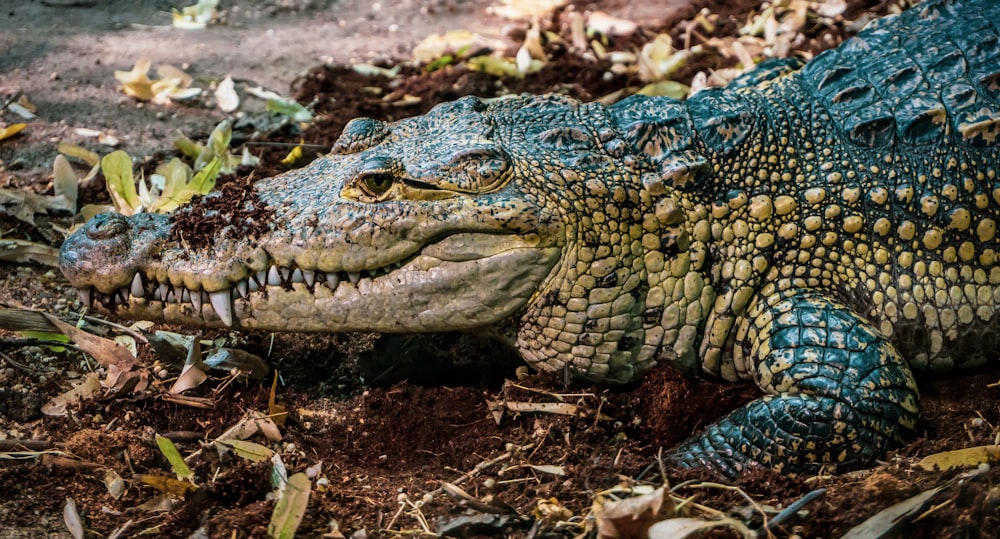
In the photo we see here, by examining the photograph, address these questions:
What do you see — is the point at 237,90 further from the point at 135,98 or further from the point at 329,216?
the point at 329,216

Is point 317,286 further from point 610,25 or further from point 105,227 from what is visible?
point 610,25

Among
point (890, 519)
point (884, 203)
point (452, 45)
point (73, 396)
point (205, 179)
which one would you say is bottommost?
point (73, 396)

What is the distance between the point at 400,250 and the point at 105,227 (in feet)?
3.47

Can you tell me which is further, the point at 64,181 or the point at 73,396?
the point at 64,181

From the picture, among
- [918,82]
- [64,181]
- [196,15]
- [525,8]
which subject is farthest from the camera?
[525,8]

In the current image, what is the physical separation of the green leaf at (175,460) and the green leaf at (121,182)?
1.93 m

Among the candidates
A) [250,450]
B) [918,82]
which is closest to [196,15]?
[250,450]

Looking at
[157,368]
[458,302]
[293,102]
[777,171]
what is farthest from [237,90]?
Result: [777,171]

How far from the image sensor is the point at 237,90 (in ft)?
20.7

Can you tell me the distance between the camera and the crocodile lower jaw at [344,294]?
3432 millimetres

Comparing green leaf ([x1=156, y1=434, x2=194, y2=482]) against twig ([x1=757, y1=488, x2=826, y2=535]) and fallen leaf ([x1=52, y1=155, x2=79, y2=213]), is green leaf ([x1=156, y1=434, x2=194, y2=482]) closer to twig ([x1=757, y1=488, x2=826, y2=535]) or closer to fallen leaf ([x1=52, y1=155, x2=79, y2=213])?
twig ([x1=757, y1=488, x2=826, y2=535])

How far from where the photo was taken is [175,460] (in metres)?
3.22

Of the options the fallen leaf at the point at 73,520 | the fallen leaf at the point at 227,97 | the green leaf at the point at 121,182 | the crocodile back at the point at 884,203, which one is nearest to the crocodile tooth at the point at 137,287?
the fallen leaf at the point at 73,520

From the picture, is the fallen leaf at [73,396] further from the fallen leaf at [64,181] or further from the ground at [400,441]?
the fallen leaf at [64,181]
